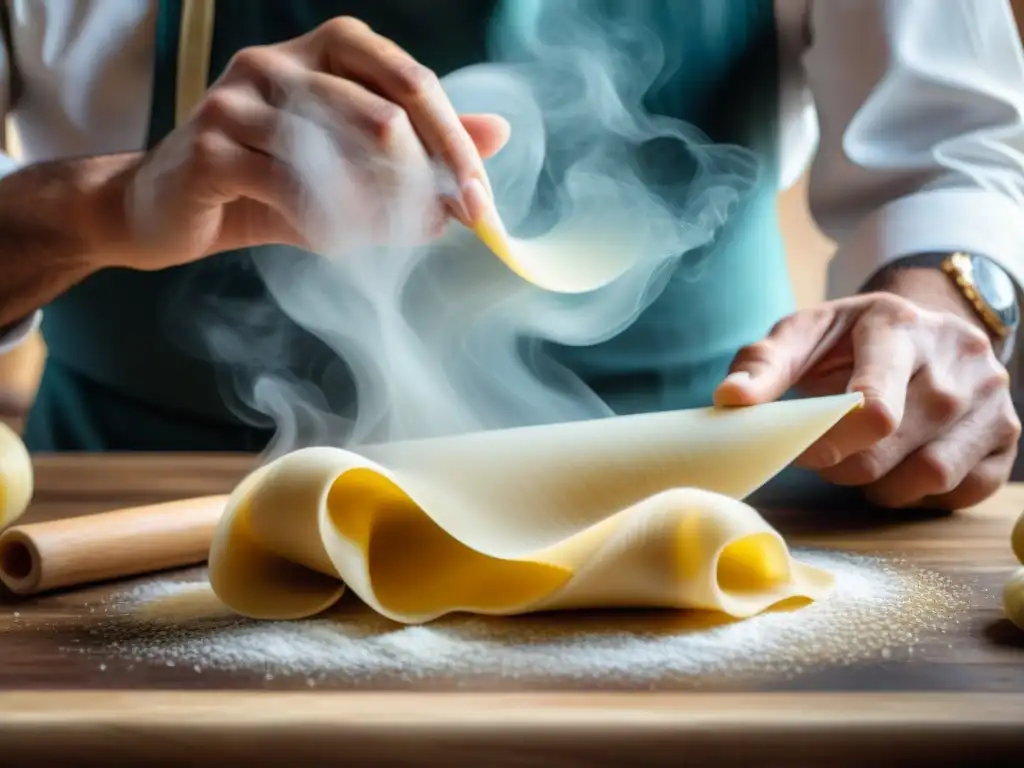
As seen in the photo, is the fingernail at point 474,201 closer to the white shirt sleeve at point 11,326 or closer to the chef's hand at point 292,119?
the chef's hand at point 292,119

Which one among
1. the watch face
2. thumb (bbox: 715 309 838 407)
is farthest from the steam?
the watch face

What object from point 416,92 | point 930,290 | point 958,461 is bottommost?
point 958,461

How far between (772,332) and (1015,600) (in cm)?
34

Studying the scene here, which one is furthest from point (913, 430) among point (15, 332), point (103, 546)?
point (15, 332)

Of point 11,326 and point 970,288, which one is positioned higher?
point 970,288

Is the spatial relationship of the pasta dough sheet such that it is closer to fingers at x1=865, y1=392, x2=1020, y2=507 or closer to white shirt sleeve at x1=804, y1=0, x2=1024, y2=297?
fingers at x1=865, y1=392, x2=1020, y2=507

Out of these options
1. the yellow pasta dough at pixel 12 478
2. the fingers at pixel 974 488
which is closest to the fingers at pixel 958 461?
the fingers at pixel 974 488

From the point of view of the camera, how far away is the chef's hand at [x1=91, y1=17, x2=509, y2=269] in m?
0.78

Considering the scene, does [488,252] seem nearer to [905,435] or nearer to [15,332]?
[905,435]

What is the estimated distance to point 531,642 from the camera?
0.54 m

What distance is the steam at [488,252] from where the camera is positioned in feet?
2.74

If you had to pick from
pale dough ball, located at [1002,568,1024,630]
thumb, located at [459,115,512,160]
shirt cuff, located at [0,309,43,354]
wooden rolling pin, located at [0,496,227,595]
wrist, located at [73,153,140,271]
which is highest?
thumb, located at [459,115,512,160]

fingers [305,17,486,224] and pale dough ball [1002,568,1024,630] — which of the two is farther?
fingers [305,17,486,224]

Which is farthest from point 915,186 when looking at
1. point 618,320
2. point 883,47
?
point 618,320
